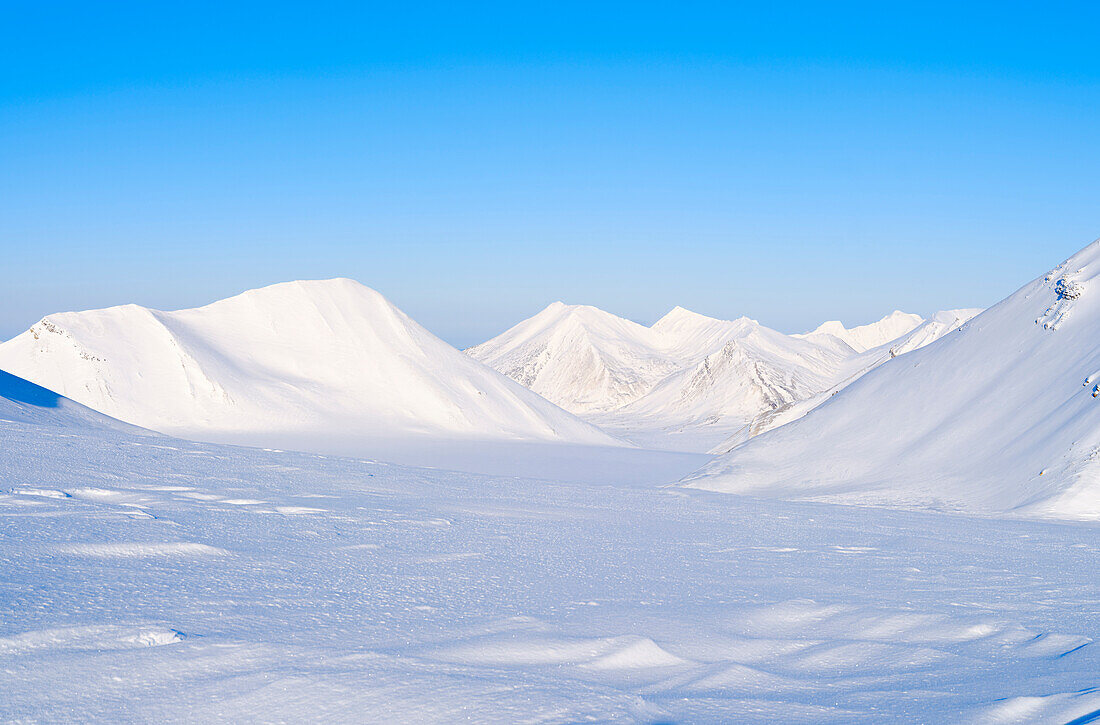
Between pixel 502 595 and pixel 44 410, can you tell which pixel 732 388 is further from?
pixel 502 595

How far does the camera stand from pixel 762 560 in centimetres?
823

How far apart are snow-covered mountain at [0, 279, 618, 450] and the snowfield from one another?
130 feet

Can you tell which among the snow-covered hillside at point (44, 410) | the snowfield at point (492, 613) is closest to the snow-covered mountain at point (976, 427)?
the snowfield at point (492, 613)

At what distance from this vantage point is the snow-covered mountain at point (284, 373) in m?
54.1

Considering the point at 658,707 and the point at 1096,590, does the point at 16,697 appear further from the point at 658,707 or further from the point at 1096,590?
the point at 1096,590

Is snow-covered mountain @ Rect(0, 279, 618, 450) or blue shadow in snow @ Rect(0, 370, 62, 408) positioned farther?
snow-covered mountain @ Rect(0, 279, 618, 450)

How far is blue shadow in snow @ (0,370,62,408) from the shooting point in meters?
20.9

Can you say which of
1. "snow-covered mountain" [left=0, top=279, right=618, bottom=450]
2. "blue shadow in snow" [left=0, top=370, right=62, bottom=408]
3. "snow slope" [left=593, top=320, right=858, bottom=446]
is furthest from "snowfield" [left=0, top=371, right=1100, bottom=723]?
"snow slope" [left=593, top=320, right=858, bottom=446]

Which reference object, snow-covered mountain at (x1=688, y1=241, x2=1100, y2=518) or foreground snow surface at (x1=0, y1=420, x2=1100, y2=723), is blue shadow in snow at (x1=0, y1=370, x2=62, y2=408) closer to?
foreground snow surface at (x1=0, y1=420, x2=1100, y2=723)

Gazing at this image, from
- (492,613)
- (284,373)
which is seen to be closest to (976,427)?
(492,613)

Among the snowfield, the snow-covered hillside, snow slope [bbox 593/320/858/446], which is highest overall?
snow slope [bbox 593/320/858/446]

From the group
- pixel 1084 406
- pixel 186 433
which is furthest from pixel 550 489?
pixel 186 433

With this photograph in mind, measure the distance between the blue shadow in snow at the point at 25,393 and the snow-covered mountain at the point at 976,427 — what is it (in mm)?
22037

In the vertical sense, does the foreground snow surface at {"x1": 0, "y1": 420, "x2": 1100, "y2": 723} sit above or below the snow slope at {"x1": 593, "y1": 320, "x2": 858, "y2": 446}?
below
